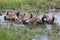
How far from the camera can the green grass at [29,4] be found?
1897 cm

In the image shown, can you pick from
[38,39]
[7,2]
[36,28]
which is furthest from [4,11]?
[38,39]

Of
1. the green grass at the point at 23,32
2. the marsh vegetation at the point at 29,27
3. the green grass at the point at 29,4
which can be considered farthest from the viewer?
the green grass at the point at 29,4

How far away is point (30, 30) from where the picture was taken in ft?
45.5

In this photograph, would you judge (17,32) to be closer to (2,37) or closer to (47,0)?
(2,37)

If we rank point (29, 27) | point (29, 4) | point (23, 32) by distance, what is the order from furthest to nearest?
point (29, 4), point (29, 27), point (23, 32)

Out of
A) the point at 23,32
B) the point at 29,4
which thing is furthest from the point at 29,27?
the point at 29,4

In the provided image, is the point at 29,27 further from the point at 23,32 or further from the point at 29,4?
the point at 29,4

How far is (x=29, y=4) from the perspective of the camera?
66.6ft

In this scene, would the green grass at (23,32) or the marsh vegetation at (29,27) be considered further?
the marsh vegetation at (29,27)

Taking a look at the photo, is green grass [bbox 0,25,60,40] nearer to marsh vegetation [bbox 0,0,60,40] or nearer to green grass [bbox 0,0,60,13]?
marsh vegetation [bbox 0,0,60,40]

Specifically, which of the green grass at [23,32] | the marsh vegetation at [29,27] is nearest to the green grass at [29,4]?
the marsh vegetation at [29,27]

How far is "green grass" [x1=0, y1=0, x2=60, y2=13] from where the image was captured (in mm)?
18969

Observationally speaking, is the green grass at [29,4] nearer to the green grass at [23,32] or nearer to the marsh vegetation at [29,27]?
the marsh vegetation at [29,27]

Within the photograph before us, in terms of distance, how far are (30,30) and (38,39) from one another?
4.71 ft
